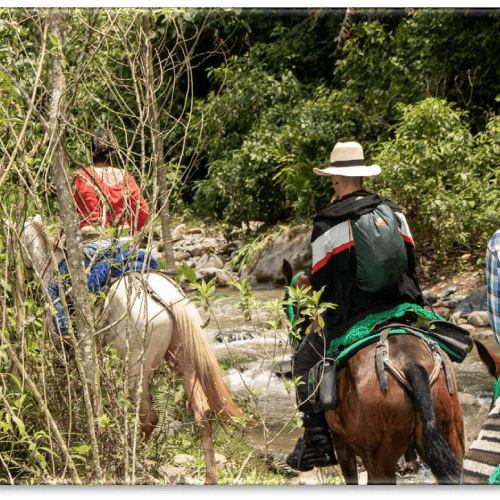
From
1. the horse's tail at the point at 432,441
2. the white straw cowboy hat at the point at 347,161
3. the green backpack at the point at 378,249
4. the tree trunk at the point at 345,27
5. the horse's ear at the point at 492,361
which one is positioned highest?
the tree trunk at the point at 345,27

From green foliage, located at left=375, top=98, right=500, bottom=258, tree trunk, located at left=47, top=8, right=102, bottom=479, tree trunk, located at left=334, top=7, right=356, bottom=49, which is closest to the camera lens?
tree trunk, located at left=47, top=8, right=102, bottom=479

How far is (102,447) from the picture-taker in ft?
11.1

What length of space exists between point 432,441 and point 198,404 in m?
1.57

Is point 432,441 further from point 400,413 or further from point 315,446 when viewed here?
point 315,446

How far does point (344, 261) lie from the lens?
141 inches

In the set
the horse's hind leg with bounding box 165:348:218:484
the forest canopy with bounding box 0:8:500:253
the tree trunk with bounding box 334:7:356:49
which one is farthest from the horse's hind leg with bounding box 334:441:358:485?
the tree trunk with bounding box 334:7:356:49

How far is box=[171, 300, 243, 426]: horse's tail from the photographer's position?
14.2ft

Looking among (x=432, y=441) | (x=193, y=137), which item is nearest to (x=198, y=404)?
(x=432, y=441)

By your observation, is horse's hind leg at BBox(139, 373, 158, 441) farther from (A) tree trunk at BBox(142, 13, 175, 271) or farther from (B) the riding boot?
(A) tree trunk at BBox(142, 13, 175, 271)

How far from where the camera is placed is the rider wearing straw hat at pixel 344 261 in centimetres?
357

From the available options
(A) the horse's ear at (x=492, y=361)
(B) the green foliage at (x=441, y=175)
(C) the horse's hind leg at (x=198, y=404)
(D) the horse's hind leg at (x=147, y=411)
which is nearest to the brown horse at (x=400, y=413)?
(A) the horse's ear at (x=492, y=361)

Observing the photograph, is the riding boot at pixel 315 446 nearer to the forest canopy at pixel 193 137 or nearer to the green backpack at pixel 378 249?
the forest canopy at pixel 193 137

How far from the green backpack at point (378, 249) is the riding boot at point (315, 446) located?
74cm

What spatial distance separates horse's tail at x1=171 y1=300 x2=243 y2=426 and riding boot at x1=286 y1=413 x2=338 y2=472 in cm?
58
